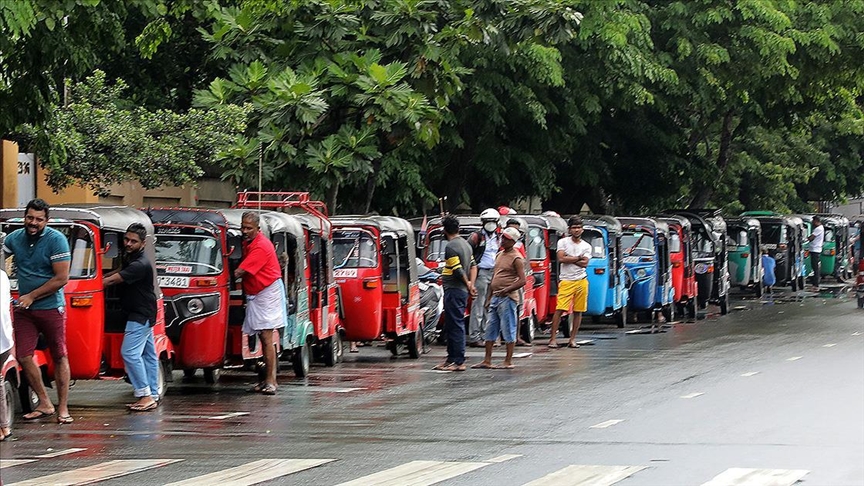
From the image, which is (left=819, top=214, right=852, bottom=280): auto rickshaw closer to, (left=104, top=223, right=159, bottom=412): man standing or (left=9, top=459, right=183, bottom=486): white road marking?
(left=104, top=223, right=159, bottom=412): man standing

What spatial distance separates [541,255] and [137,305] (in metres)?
13.0

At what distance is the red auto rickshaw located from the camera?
16.7 meters

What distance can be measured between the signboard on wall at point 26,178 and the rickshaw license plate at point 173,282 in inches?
381

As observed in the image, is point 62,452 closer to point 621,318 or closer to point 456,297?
point 456,297

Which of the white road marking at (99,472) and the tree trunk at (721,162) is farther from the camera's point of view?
the tree trunk at (721,162)

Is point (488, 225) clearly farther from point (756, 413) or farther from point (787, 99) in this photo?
point (787, 99)

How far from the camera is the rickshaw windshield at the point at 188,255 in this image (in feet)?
55.4

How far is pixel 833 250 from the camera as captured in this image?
55.1 meters

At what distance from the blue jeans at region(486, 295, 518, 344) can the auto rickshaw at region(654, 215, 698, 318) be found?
13.5m

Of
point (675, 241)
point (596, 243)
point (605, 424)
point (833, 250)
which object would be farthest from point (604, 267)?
point (833, 250)

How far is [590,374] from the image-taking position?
744 inches

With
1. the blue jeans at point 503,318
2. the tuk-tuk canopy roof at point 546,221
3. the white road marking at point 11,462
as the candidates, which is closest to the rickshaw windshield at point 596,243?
the tuk-tuk canopy roof at point 546,221

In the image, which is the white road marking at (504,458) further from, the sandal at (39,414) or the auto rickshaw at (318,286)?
the auto rickshaw at (318,286)

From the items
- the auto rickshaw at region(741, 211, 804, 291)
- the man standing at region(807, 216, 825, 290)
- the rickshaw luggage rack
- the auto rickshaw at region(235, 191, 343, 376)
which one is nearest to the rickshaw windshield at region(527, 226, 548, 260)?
the rickshaw luggage rack
